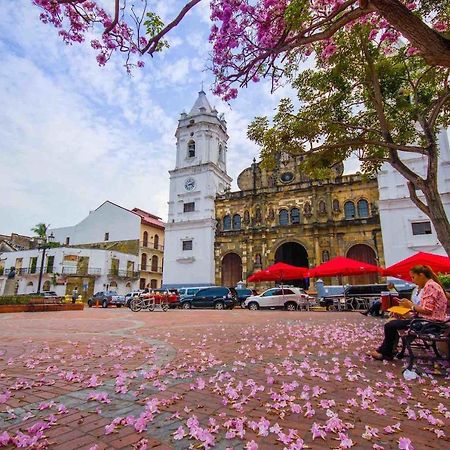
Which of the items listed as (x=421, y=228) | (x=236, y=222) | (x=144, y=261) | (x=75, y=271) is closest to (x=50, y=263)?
(x=75, y=271)

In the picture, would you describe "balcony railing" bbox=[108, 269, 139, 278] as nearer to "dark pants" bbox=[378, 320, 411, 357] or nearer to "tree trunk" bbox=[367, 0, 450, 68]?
"dark pants" bbox=[378, 320, 411, 357]

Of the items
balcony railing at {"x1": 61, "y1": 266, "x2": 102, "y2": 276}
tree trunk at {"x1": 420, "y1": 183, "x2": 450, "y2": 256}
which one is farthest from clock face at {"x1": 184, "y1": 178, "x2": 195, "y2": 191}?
tree trunk at {"x1": 420, "y1": 183, "x2": 450, "y2": 256}

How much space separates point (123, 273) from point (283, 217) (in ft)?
70.7

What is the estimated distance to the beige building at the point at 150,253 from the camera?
1665 inches

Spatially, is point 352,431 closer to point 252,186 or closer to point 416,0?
point 416,0

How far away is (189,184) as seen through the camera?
1393 inches

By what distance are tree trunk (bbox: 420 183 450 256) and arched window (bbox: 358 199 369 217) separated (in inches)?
892

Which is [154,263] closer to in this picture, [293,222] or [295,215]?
[293,222]

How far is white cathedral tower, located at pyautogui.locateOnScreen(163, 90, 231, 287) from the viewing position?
33.5 metres

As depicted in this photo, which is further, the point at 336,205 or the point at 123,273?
the point at 123,273

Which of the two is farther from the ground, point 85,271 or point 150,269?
point 150,269

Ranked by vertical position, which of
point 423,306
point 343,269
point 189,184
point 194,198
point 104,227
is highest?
point 189,184

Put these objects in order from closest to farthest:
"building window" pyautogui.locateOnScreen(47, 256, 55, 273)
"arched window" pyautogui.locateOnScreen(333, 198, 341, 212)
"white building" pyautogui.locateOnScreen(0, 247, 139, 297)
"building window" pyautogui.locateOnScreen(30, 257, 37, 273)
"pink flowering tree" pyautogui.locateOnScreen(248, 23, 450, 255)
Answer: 1. "pink flowering tree" pyautogui.locateOnScreen(248, 23, 450, 255)
2. "arched window" pyautogui.locateOnScreen(333, 198, 341, 212)
3. "white building" pyautogui.locateOnScreen(0, 247, 139, 297)
4. "building window" pyautogui.locateOnScreen(47, 256, 55, 273)
5. "building window" pyautogui.locateOnScreen(30, 257, 37, 273)

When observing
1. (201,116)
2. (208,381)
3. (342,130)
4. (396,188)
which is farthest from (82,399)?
(201,116)
